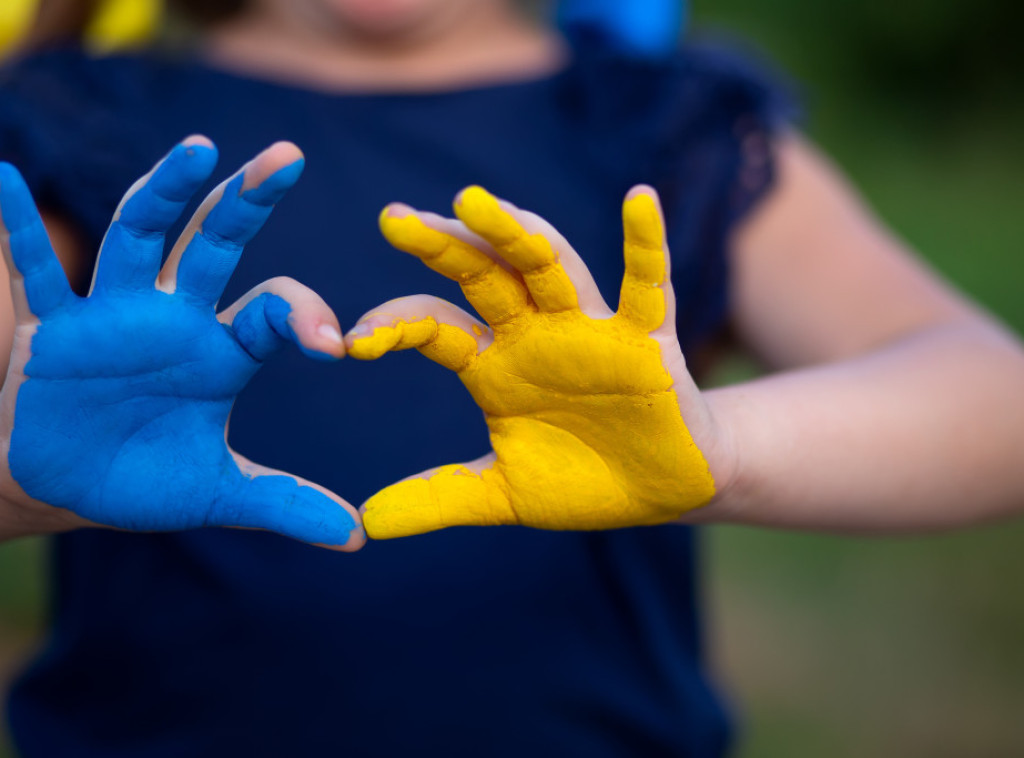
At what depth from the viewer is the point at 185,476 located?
50 cm

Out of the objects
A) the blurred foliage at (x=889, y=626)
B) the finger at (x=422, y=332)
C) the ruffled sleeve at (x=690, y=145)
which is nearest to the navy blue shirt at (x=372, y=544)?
the ruffled sleeve at (x=690, y=145)

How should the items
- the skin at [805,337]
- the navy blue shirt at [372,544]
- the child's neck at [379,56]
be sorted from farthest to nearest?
1. the child's neck at [379,56]
2. the navy blue shirt at [372,544]
3. the skin at [805,337]

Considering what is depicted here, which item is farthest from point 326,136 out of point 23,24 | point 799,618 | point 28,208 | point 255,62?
point 799,618

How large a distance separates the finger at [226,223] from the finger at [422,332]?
76 mm

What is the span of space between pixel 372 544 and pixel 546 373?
0.87 ft

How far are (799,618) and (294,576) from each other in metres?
1.27

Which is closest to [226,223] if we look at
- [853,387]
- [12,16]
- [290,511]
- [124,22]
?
[290,511]

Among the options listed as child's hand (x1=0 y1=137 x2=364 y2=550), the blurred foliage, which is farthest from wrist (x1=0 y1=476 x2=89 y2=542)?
the blurred foliage

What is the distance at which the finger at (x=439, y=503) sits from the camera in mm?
497

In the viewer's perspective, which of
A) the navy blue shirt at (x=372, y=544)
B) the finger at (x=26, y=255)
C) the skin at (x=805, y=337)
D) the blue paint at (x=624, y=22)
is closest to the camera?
the finger at (x=26, y=255)

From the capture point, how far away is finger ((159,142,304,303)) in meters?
0.46

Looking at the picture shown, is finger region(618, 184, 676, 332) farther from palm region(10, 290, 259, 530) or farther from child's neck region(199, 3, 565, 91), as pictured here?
child's neck region(199, 3, 565, 91)

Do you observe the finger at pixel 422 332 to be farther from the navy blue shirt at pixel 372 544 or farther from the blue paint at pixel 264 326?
the navy blue shirt at pixel 372 544

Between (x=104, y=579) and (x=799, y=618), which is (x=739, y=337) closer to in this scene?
(x=104, y=579)
